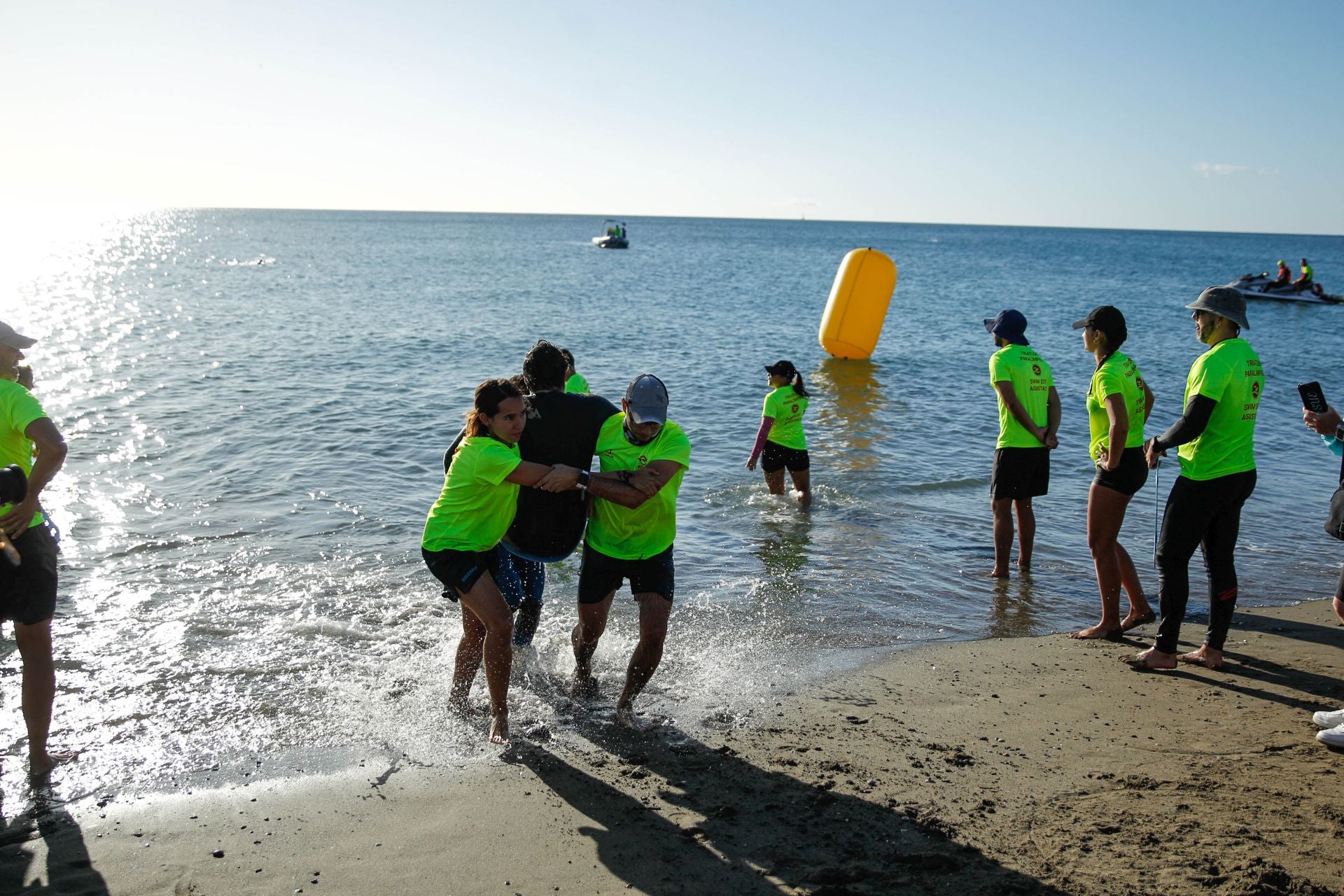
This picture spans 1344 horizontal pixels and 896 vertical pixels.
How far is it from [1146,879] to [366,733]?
11.5 feet

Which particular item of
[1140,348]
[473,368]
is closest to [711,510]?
[473,368]

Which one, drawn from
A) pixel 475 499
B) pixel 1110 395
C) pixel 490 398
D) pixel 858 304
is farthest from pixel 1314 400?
pixel 858 304

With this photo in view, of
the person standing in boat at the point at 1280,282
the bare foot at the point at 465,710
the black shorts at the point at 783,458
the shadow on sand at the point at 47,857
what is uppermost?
the person standing in boat at the point at 1280,282

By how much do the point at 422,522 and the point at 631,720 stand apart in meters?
4.84

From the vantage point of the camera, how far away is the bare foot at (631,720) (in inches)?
189

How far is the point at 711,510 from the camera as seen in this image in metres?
9.86

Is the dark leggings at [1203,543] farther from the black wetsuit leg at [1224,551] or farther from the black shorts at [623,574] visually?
the black shorts at [623,574]

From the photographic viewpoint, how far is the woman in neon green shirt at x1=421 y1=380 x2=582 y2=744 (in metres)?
4.30

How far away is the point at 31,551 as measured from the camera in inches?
164

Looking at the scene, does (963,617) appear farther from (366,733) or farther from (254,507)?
(254,507)

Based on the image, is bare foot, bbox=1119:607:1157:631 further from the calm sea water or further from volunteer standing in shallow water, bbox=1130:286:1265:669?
volunteer standing in shallow water, bbox=1130:286:1265:669

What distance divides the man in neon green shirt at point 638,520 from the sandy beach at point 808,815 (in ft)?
1.76

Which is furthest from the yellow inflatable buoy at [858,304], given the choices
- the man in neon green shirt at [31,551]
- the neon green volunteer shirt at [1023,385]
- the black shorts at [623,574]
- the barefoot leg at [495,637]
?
the man in neon green shirt at [31,551]

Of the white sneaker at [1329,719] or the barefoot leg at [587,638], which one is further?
the barefoot leg at [587,638]
